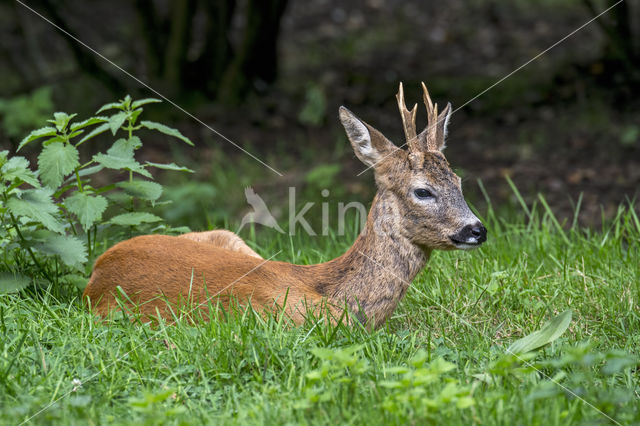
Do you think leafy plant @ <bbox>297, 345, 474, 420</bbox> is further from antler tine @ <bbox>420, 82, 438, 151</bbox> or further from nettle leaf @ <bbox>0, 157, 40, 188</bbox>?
nettle leaf @ <bbox>0, 157, 40, 188</bbox>

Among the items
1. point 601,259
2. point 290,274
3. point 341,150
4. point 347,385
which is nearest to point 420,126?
point 341,150

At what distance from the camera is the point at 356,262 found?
3.60 meters

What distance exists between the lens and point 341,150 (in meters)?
7.45

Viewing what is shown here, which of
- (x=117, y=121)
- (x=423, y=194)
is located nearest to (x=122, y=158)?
(x=117, y=121)

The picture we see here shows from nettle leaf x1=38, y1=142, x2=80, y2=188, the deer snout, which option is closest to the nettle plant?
nettle leaf x1=38, y1=142, x2=80, y2=188

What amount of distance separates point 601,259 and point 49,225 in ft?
8.72

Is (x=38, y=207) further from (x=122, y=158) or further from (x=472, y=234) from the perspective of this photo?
(x=472, y=234)

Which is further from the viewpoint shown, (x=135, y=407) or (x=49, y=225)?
(x=49, y=225)

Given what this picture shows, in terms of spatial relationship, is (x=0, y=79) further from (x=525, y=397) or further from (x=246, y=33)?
(x=525, y=397)

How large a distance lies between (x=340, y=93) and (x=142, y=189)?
4.78 meters

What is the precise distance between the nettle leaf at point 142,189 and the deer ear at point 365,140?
40.5 inches

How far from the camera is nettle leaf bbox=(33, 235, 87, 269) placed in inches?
143

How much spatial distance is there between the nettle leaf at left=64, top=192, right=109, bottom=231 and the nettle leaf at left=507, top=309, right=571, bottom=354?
6.20ft

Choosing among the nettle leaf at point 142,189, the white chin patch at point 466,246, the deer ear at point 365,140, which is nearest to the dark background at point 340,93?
the nettle leaf at point 142,189
